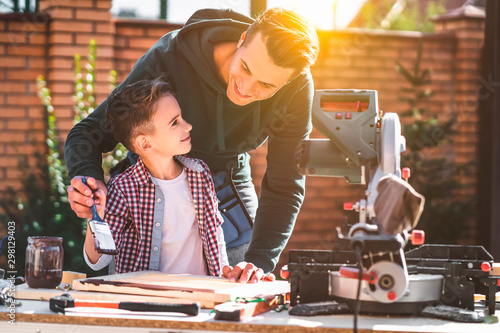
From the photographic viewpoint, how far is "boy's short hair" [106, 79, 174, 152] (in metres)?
2.30

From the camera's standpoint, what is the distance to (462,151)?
18.0 ft

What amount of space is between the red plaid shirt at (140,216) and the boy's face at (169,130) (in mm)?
101

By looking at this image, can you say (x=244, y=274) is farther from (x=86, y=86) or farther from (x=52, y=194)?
(x=86, y=86)

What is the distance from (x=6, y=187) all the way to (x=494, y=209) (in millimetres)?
3618

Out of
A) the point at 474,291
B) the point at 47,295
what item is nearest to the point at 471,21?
the point at 474,291

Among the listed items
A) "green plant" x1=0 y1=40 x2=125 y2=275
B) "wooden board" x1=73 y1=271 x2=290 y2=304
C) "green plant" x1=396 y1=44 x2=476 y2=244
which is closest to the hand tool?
"wooden board" x1=73 y1=271 x2=290 y2=304

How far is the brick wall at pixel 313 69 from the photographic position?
471 cm

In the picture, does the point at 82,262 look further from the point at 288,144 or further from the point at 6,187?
the point at 288,144

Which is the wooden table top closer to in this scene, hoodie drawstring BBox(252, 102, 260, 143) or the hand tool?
the hand tool

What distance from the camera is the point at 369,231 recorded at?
4.79ft

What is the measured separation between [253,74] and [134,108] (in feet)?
1.66

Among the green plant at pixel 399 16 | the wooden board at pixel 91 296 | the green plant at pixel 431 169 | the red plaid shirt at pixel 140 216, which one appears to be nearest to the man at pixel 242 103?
the red plaid shirt at pixel 140 216

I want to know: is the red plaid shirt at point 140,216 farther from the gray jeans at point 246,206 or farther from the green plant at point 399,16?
the green plant at point 399,16

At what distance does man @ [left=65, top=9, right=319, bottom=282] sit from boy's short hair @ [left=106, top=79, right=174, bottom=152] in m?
0.04
